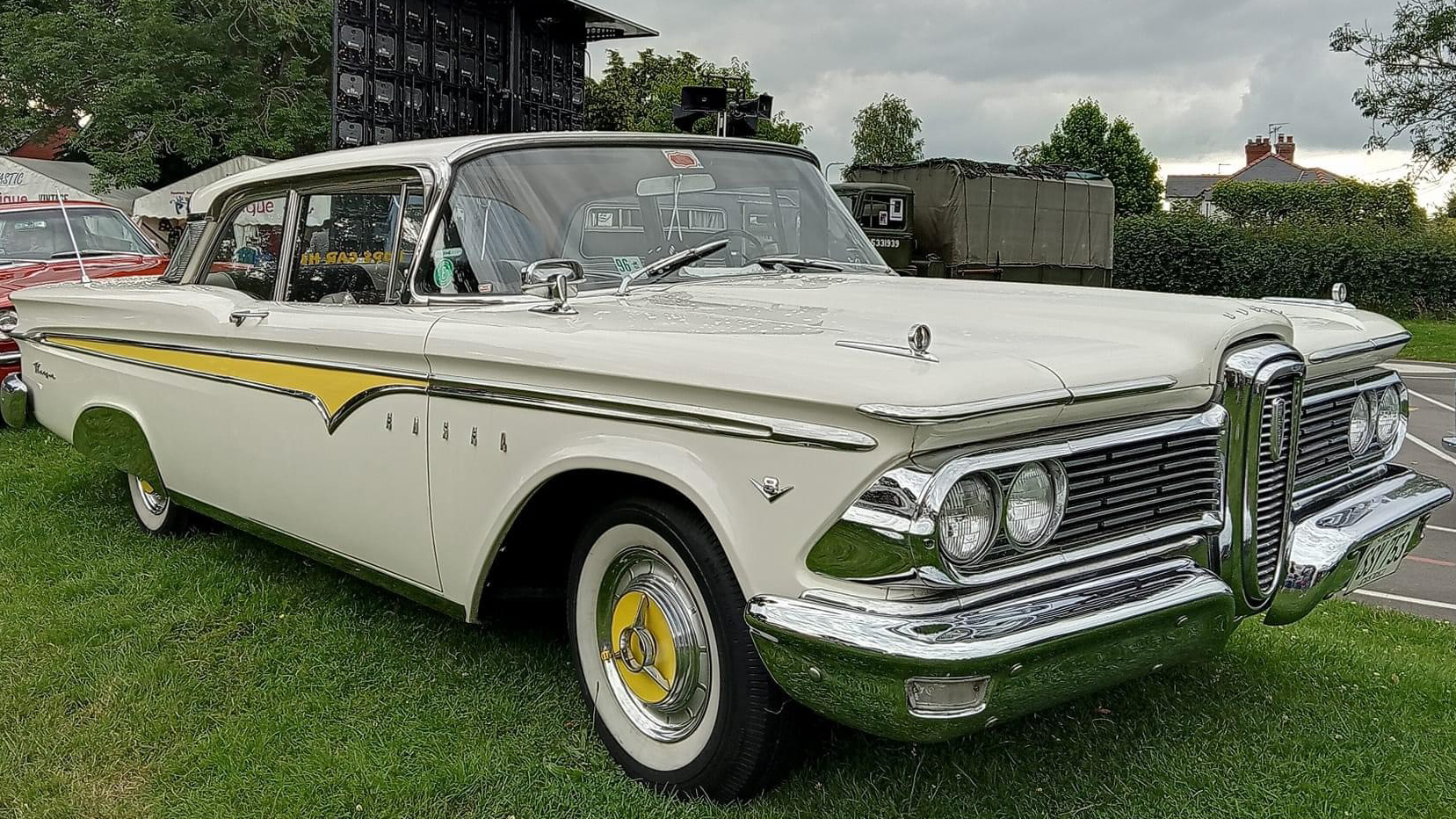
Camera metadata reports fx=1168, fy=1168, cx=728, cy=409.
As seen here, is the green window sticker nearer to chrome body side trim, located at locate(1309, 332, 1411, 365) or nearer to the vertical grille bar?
the vertical grille bar

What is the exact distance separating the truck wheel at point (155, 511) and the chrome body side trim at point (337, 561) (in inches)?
22.5

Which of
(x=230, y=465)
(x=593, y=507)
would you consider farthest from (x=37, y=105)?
(x=593, y=507)

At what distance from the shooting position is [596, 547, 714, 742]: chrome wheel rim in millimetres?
2711

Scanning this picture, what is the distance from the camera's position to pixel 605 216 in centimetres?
355

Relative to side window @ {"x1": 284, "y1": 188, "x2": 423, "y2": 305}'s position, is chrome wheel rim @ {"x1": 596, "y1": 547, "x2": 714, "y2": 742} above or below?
below

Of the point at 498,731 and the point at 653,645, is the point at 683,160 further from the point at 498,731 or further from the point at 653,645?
the point at 498,731

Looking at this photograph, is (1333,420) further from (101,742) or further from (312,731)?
(101,742)

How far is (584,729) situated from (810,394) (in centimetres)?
140

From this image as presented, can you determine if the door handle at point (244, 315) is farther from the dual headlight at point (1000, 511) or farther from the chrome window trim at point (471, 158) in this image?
the dual headlight at point (1000, 511)

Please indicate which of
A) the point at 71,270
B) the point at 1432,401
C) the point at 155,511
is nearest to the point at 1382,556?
the point at 155,511

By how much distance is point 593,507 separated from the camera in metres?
3.00

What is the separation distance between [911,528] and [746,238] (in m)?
1.90

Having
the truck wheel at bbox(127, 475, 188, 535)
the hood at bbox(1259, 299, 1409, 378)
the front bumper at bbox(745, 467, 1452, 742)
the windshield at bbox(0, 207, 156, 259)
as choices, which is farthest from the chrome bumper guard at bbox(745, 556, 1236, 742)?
the windshield at bbox(0, 207, 156, 259)

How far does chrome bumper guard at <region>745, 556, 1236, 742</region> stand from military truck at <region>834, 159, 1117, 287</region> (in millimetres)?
13965
